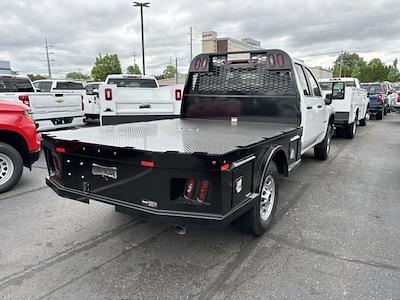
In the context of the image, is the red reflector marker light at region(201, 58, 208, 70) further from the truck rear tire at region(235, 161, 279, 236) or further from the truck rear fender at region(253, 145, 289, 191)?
the truck rear tire at region(235, 161, 279, 236)

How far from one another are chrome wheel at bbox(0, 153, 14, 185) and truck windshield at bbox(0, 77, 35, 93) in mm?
7359

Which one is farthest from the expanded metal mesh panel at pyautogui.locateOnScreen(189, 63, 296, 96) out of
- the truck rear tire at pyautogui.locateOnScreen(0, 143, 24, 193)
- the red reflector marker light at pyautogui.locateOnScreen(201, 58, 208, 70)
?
the truck rear tire at pyautogui.locateOnScreen(0, 143, 24, 193)

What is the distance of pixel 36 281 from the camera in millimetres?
2857

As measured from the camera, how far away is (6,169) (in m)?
5.20

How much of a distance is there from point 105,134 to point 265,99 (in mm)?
2591

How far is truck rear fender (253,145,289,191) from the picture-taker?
10.5 feet

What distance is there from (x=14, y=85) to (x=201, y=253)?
11.2 m

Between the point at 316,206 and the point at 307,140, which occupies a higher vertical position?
the point at 307,140

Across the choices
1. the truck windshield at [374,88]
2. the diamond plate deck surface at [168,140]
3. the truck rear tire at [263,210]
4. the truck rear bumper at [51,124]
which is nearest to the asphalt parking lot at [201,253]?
the truck rear tire at [263,210]

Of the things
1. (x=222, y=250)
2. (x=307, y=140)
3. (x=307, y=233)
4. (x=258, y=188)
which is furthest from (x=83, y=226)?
(x=307, y=140)

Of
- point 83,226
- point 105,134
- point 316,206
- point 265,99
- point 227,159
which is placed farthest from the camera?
point 265,99

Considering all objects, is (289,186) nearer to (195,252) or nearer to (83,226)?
(195,252)

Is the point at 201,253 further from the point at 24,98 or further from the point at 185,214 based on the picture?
the point at 24,98

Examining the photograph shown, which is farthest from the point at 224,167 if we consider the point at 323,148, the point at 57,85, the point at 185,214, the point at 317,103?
the point at 57,85
